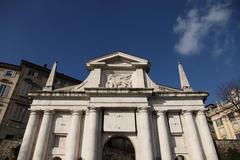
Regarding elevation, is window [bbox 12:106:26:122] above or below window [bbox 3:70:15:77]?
below

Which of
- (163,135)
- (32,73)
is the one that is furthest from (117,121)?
(32,73)

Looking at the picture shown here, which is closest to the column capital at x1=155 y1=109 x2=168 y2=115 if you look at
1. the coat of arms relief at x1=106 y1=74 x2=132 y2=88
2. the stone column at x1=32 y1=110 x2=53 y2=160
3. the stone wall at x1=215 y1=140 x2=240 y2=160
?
the coat of arms relief at x1=106 y1=74 x2=132 y2=88

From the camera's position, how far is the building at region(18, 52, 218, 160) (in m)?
13.7

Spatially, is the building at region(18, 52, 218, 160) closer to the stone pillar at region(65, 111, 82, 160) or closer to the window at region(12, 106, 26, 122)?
the stone pillar at region(65, 111, 82, 160)

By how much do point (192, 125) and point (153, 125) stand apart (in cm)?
306

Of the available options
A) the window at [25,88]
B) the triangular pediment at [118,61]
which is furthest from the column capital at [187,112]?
the window at [25,88]

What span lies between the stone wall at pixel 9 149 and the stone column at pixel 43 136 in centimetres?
761

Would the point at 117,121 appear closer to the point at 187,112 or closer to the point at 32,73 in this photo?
the point at 187,112

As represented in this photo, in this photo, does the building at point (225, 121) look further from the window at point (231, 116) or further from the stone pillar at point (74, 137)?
the stone pillar at point (74, 137)

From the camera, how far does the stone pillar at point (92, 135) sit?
12.9 m

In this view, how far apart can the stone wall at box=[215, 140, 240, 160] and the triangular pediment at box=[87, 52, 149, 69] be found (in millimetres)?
13088

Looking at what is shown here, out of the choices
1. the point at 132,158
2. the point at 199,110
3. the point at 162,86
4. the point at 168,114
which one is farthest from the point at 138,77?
the point at 132,158

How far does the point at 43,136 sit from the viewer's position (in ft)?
46.5

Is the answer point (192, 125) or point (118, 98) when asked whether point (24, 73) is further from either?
point (192, 125)
